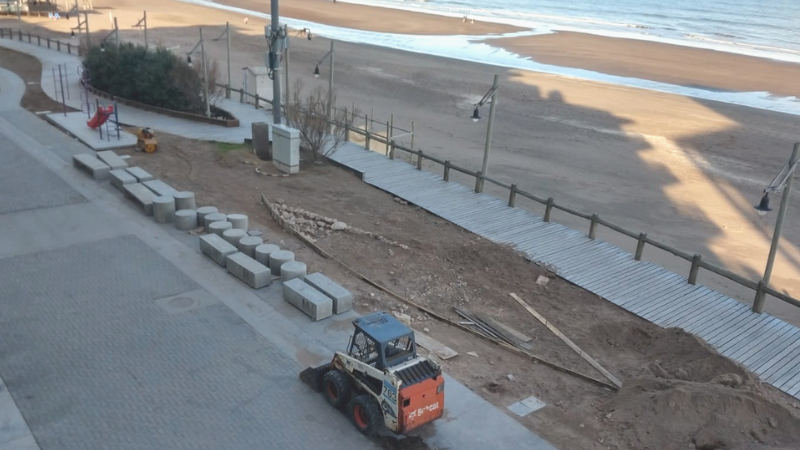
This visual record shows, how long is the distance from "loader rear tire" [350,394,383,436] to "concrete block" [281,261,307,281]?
4.72 meters

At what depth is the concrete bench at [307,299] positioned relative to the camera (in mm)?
13258

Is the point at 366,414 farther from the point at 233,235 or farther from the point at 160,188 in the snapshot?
Answer: the point at 160,188

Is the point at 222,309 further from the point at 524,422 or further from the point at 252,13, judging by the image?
the point at 252,13

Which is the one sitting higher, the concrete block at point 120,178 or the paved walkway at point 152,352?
the concrete block at point 120,178

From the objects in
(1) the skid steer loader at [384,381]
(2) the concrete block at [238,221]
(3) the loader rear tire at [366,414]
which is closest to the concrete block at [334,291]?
(1) the skid steer loader at [384,381]

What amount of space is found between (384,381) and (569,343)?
5.63m

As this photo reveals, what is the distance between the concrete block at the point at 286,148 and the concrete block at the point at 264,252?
26.0ft

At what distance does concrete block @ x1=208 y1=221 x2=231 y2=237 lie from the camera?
1647 centimetres

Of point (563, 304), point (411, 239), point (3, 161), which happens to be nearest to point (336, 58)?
point (3, 161)

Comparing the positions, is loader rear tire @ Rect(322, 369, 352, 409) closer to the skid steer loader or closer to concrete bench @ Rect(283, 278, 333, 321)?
the skid steer loader

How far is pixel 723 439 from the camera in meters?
10.0

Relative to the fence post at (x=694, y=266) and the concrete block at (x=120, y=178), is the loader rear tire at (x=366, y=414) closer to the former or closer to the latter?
the fence post at (x=694, y=266)

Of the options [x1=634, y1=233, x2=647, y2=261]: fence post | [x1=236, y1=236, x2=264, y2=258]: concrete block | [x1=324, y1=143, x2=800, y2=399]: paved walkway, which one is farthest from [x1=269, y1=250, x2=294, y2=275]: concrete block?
[x1=634, y1=233, x2=647, y2=261]: fence post

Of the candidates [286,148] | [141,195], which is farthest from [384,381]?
[286,148]
